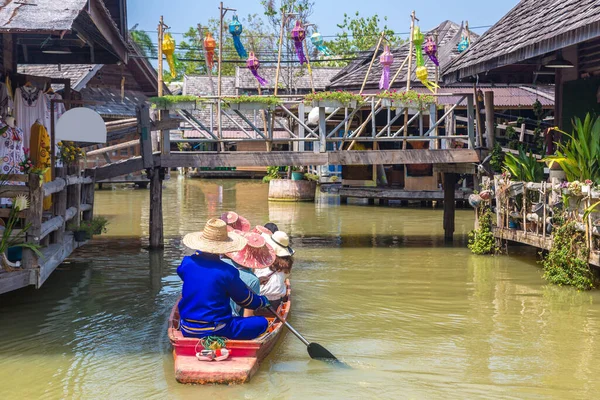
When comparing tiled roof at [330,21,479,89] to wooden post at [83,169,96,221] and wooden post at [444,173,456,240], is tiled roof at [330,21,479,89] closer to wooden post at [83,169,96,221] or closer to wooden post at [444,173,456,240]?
wooden post at [444,173,456,240]

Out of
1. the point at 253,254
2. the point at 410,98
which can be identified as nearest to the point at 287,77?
the point at 410,98

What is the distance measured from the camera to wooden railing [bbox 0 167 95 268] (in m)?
9.20

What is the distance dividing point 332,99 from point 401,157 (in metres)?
1.82

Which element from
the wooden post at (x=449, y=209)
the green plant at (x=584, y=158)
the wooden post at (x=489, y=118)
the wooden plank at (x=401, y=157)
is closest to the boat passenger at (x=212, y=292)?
the green plant at (x=584, y=158)

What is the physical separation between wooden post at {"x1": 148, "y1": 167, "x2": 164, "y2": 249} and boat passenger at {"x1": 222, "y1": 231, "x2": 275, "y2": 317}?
23.2 ft

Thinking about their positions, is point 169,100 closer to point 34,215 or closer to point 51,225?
point 51,225

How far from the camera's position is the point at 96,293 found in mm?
11484

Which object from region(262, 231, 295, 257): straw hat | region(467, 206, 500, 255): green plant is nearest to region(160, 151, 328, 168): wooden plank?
region(467, 206, 500, 255): green plant

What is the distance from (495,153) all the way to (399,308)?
524 cm

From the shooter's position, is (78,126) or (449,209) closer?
(78,126)

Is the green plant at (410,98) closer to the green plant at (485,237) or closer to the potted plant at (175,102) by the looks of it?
the green plant at (485,237)

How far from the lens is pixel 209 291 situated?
7.34m

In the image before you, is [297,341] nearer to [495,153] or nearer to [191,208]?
[495,153]

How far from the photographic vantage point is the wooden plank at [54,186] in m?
10.3
